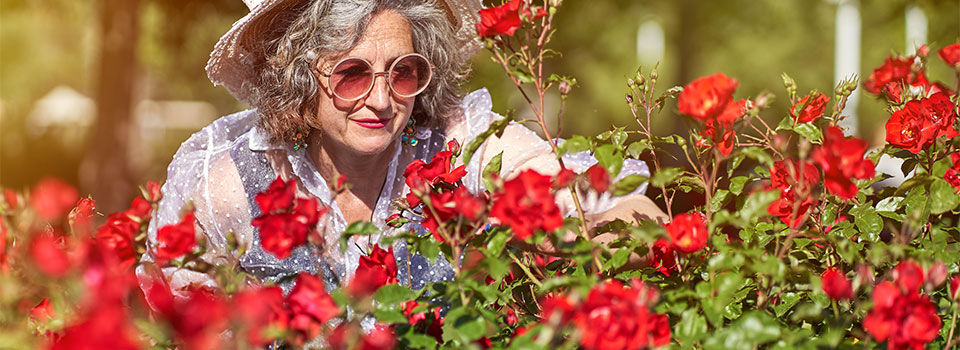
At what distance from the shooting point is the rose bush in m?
1.09

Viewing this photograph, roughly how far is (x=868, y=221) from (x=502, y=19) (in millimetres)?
714

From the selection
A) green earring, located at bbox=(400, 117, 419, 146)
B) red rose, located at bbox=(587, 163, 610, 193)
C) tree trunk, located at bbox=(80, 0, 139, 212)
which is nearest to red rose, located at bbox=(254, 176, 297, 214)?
red rose, located at bbox=(587, 163, 610, 193)

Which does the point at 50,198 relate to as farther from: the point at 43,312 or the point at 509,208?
the point at 509,208

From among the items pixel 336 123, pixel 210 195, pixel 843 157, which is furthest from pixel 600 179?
pixel 210 195

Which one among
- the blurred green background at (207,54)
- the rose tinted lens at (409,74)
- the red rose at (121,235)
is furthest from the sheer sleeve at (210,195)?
the red rose at (121,235)

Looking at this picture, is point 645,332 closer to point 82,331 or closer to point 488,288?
point 488,288

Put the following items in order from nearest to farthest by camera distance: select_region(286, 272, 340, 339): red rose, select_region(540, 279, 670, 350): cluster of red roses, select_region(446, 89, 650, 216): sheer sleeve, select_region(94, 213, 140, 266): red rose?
select_region(540, 279, 670, 350): cluster of red roses, select_region(286, 272, 340, 339): red rose, select_region(94, 213, 140, 266): red rose, select_region(446, 89, 650, 216): sheer sleeve

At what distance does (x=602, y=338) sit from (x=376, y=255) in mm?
657

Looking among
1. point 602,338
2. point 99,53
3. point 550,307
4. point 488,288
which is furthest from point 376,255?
point 99,53

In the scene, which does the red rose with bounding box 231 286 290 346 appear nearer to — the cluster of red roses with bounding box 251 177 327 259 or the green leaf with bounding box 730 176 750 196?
the cluster of red roses with bounding box 251 177 327 259

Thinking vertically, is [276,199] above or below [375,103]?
above

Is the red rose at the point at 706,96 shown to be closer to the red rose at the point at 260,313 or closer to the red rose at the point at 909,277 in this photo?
the red rose at the point at 909,277

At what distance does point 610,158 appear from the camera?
55.7 inches

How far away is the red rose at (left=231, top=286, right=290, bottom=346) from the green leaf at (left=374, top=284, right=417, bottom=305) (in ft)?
0.65
